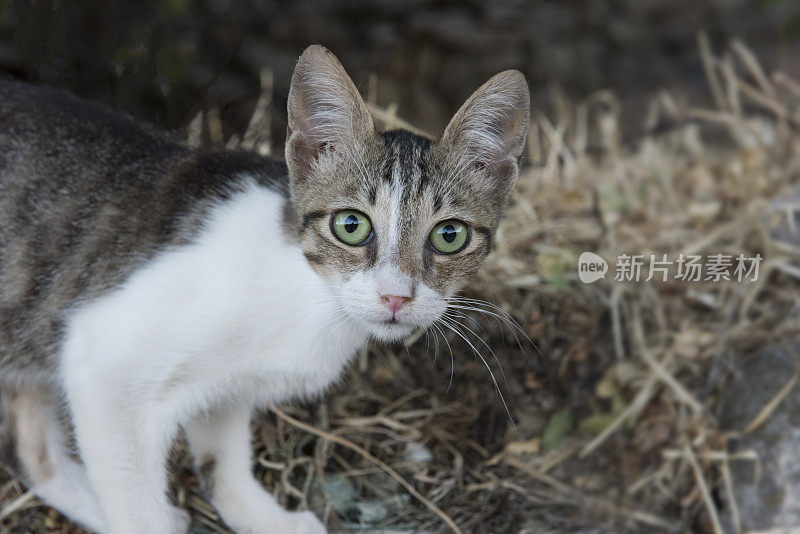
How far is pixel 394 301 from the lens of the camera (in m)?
1.70

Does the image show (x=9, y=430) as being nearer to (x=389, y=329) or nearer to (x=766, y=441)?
(x=389, y=329)

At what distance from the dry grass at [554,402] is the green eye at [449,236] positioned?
532 mm

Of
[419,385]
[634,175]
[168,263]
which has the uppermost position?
[634,175]

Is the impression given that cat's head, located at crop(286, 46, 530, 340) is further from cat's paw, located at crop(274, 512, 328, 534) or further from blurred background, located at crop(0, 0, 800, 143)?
cat's paw, located at crop(274, 512, 328, 534)

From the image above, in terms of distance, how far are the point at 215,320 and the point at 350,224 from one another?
1.21 ft

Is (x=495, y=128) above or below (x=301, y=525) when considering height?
above

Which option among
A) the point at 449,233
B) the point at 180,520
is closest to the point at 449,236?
the point at 449,233

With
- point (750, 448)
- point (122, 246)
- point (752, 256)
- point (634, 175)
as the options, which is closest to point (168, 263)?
point (122, 246)

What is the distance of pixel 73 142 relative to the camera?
6.88 ft

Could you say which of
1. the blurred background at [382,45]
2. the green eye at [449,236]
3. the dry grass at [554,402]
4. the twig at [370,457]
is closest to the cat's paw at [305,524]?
the dry grass at [554,402]

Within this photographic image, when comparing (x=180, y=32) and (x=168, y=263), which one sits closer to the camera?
(x=168, y=263)

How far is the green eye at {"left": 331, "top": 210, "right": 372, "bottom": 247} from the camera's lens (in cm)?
180

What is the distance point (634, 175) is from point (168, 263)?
95.4 inches

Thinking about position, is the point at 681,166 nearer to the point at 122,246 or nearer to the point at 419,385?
the point at 419,385
